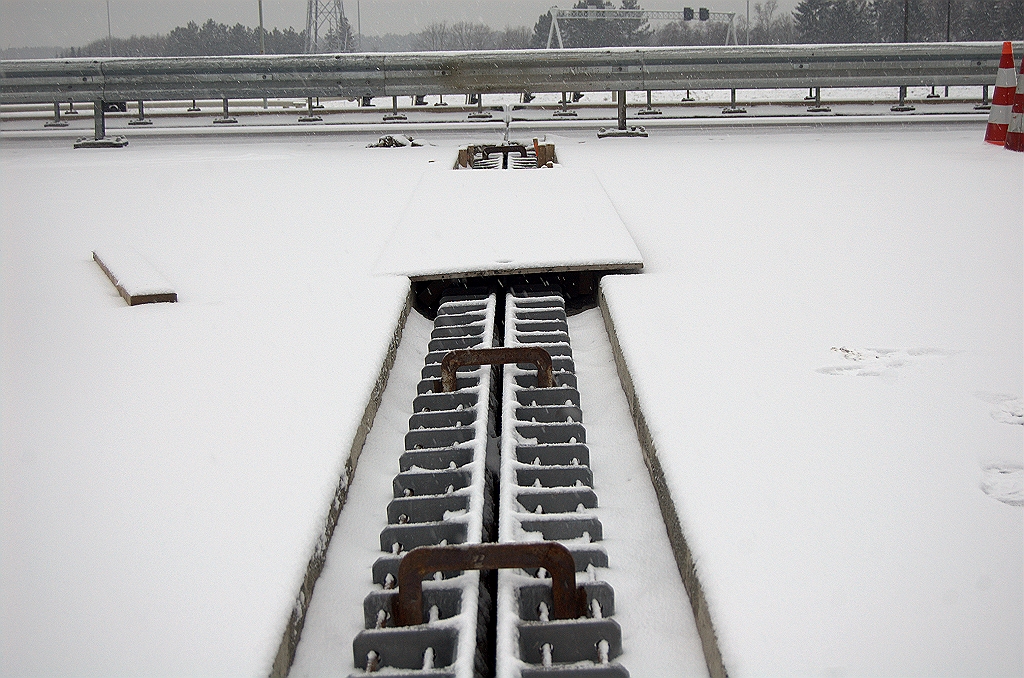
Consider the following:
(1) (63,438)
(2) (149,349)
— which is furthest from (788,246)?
(1) (63,438)

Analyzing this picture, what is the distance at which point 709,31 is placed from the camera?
64000mm

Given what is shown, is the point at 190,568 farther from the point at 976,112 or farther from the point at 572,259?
the point at 976,112

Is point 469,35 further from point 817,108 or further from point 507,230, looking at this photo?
point 507,230

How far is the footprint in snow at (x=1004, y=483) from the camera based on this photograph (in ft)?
8.86

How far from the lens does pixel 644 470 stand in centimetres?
318

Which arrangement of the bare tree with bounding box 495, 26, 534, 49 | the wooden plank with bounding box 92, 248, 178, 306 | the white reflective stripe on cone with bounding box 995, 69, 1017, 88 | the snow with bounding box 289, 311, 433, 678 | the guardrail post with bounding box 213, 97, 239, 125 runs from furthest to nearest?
the bare tree with bounding box 495, 26, 534, 49 → the guardrail post with bounding box 213, 97, 239, 125 → the white reflective stripe on cone with bounding box 995, 69, 1017, 88 → the wooden plank with bounding box 92, 248, 178, 306 → the snow with bounding box 289, 311, 433, 678

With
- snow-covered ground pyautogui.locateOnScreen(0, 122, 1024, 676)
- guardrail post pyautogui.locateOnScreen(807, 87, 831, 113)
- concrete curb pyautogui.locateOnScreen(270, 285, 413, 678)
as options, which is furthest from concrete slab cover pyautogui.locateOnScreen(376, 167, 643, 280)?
guardrail post pyautogui.locateOnScreen(807, 87, 831, 113)

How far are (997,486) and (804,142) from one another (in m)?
9.65

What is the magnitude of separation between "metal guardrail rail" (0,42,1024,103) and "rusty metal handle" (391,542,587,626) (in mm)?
10633

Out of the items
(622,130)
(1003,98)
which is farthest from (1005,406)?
(622,130)

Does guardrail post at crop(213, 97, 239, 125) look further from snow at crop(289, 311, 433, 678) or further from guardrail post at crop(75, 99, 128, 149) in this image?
snow at crop(289, 311, 433, 678)

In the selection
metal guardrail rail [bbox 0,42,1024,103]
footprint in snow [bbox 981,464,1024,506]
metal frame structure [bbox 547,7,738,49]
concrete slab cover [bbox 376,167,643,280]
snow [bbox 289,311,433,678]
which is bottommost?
snow [bbox 289,311,433,678]

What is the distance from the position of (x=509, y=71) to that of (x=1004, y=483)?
10641mm

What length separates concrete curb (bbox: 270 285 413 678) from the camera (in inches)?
86.0
